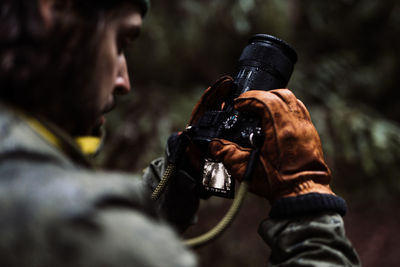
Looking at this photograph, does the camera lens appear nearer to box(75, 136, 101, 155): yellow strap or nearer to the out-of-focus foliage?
box(75, 136, 101, 155): yellow strap

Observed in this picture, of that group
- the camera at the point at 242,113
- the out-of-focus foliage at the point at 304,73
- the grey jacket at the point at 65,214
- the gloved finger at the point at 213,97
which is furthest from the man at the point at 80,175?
the out-of-focus foliage at the point at 304,73

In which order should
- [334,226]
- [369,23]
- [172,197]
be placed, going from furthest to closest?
1. [369,23]
2. [172,197]
3. [334,226]

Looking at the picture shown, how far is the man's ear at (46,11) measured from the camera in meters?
0.55

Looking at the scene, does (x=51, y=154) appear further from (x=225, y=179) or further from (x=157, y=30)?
(x=157, y=30)

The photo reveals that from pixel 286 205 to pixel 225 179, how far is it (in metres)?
0.23

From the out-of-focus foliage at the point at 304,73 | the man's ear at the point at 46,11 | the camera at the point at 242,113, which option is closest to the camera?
the man's ear at the point at 46,11

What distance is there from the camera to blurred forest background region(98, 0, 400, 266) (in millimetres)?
2830

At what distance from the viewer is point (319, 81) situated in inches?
138

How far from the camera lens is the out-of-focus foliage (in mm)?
1758

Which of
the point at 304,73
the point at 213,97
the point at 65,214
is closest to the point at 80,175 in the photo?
the point at 65,214

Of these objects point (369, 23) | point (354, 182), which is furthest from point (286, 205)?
point (369, 23)

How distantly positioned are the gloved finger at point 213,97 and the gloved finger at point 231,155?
0.50 feet

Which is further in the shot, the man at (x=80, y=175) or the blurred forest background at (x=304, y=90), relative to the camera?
the blurred forest background at (x=304, y=90)

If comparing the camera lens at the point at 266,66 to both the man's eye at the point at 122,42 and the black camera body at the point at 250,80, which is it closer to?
the black camera body at the point at 250,80
